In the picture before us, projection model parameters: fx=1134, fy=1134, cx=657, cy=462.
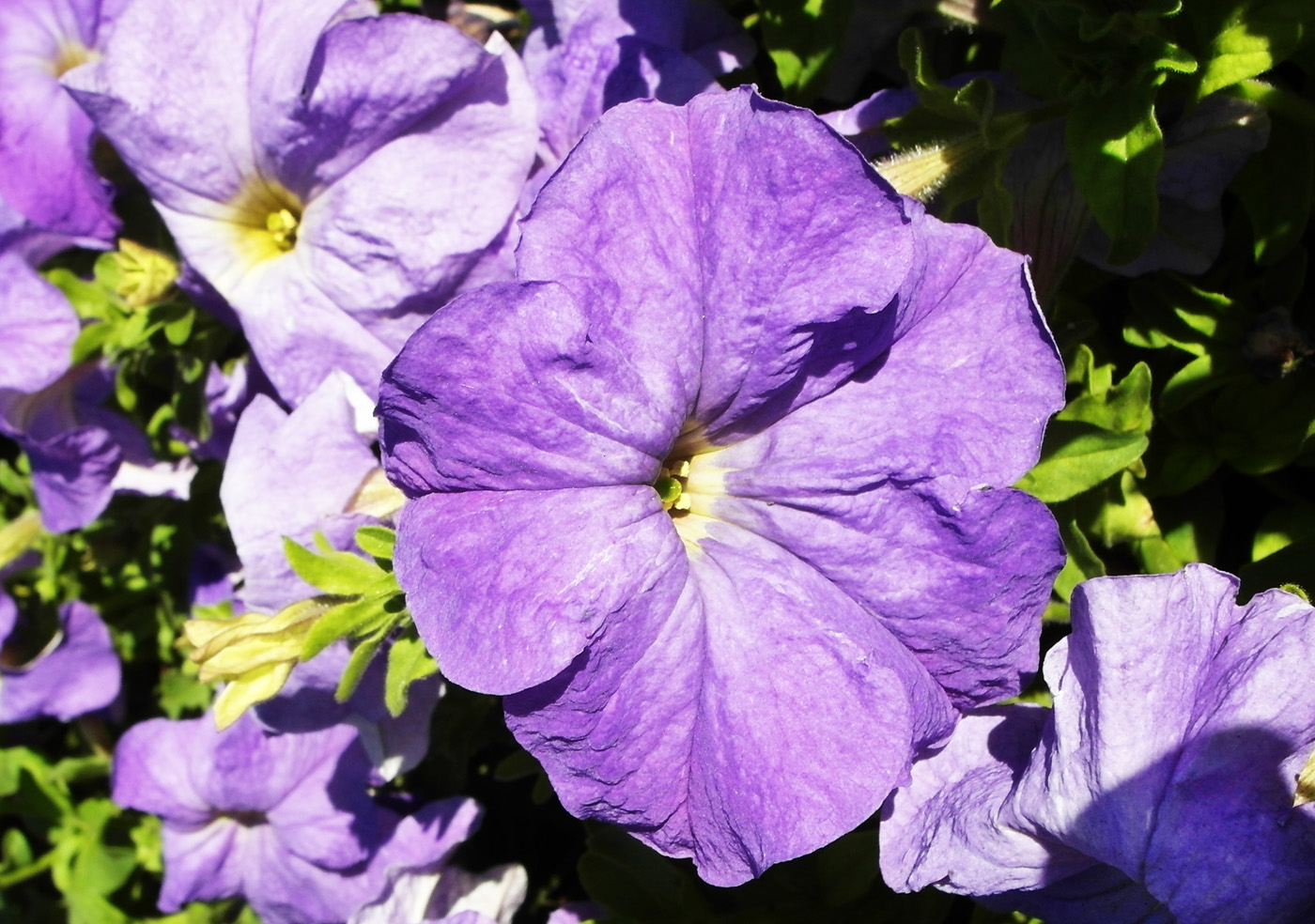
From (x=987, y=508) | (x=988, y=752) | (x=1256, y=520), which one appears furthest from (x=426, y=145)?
(x=1256, y=520)

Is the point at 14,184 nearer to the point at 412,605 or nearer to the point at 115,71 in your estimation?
the point at 115,71

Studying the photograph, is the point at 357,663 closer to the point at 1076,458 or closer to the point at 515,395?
the point at 515,395

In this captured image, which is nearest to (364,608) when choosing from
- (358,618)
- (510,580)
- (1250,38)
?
(358,618)

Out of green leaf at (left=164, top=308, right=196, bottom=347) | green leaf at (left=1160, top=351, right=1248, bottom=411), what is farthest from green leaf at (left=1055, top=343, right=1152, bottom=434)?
green leaf at (left=164, top=308, right=196, bottom=347)

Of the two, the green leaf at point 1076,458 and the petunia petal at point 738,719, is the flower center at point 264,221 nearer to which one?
the petunia petal at point 738,719

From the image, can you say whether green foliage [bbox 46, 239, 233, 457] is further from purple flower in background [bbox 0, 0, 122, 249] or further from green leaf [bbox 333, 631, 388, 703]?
green leaf [bbox 333, 631, 388, 703]
